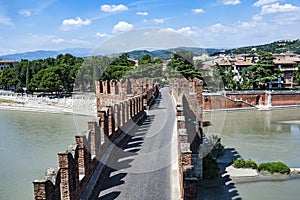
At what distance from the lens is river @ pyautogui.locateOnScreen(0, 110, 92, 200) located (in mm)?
14766

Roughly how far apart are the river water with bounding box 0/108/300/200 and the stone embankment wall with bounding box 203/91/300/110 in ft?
4.26

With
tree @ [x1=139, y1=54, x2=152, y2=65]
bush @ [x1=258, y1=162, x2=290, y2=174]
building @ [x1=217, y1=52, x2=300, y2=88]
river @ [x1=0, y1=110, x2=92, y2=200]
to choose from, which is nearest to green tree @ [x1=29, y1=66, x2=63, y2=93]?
river @ [x1=0, y1=110, x2=92, y2=200]

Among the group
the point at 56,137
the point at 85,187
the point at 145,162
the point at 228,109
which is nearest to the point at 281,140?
the point at 228,109

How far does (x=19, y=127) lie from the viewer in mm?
30375

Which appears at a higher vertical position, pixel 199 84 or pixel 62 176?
pixel 199 84

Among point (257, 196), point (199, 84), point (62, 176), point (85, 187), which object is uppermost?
point (199, 84)

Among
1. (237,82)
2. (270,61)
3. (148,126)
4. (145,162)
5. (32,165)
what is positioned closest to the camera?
(145,162)

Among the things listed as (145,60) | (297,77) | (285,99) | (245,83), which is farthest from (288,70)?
(145,60)

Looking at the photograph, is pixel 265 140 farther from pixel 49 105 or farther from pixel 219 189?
pixel 49 105

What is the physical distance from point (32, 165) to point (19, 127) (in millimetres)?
14295

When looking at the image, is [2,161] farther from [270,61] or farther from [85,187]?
[270,61]

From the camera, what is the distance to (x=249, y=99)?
1570 inches

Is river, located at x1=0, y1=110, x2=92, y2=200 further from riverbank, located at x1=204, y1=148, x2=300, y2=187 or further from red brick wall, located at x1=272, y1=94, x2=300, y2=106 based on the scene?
red brick wall, located at x1=272, y1=94, x2=300, y2=106

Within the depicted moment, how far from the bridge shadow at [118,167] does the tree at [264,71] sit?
33.9 m
